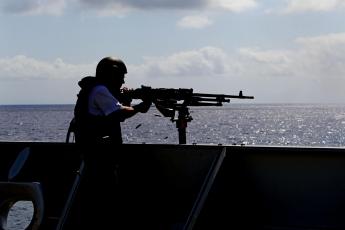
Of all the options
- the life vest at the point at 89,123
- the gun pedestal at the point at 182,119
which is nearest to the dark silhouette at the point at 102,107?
the life vest at the point at 89,123

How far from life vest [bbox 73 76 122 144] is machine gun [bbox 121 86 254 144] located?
0.51 metres

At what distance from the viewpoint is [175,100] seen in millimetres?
7879

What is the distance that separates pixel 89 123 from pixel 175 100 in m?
1.15

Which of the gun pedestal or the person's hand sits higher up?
the person's hand

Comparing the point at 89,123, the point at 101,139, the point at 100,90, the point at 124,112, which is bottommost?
the point at 101,139

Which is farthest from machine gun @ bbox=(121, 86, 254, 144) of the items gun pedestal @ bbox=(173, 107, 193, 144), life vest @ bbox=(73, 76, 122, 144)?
life vest @ bbox=(73, 76, 122, 144)

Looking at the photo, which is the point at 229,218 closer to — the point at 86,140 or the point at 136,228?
the point at 136,228

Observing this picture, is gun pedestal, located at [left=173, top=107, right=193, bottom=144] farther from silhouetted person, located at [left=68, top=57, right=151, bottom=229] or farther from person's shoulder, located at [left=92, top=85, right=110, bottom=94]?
person's shoulder, located at [left=92, top=85, right=110, bottom=94]

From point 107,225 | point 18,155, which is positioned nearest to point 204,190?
point 107,225

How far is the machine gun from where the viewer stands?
25.0 feet

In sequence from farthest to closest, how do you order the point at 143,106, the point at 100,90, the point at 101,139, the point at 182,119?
the point at 182,119
the point at 143,106
the point at 101,139
the point at 100,90

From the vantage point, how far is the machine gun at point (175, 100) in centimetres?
763

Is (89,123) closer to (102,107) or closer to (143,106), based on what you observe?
(102,107)

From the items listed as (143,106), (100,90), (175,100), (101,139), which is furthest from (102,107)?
(175,100)
